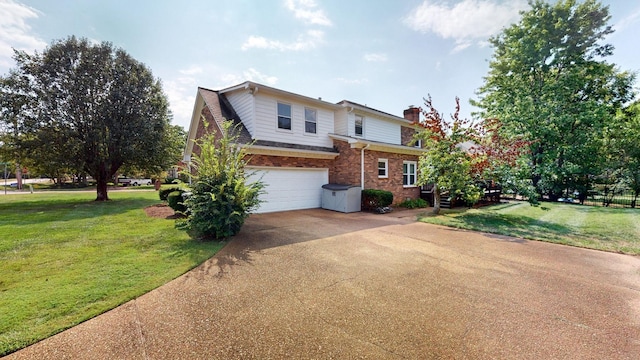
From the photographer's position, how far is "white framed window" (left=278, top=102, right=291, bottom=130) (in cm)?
1252

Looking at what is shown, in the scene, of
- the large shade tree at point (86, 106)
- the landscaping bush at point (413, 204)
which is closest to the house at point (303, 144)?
the landscaping bush at point (413, 204)

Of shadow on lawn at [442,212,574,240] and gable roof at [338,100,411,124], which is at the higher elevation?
gable roof at [338,100,411,124]

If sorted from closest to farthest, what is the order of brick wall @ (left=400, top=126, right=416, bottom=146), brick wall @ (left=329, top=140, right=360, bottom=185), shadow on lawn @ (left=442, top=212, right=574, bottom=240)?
shadow on lawn @ (left=442, top=212, right=574, bottom=240) < brick wall @ (left=329, top=140, right=360, bottom=185) < brick wall @ (left=400, top=126, right=416, bottom=146)

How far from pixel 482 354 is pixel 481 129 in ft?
33.3

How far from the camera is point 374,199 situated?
487 inches

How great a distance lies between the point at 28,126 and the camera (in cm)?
1342

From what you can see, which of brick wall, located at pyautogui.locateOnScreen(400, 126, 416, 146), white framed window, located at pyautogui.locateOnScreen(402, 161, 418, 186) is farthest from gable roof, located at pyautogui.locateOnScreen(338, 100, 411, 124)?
white framed window, located at pyautogui.locateOnScreen(402, 161, 418, 186)

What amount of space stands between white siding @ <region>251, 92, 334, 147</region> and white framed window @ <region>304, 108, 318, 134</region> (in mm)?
127

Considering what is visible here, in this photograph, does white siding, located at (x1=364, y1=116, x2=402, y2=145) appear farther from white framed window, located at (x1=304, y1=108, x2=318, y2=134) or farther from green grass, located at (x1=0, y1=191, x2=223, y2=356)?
green grass, located at (x1=0, y1=191, x2=223, y2=356)

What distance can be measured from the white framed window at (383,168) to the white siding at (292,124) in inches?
119

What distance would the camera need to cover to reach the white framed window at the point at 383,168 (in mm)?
14245

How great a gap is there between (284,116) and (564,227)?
12178mm

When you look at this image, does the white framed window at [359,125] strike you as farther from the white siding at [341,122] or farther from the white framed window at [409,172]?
the white framed window at [409,172]

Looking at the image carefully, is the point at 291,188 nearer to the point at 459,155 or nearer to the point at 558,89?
the point at 459,155
